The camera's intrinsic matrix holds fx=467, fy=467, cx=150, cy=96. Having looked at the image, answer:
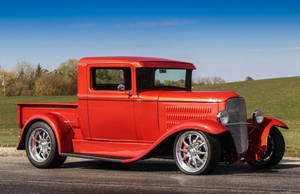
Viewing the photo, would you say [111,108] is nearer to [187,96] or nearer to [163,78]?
[163,78]

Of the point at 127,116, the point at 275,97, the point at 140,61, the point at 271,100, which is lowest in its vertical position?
the point at 271,100

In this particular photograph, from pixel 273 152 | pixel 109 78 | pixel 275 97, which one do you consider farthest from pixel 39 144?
pixel 275 97

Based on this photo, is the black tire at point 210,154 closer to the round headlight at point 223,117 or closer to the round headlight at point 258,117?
the round headlight at point 223,117

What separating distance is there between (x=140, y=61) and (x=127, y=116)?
3.34ft

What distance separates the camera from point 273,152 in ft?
28.6

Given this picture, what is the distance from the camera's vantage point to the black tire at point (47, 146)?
8.84 meters

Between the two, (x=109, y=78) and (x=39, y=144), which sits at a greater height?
(x=109, y=78)

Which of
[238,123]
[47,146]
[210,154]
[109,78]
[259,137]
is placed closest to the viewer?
[210,154]

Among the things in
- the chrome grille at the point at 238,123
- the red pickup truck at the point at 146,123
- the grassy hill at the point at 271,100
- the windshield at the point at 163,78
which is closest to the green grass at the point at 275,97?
the grassy hill at the point at 271,100

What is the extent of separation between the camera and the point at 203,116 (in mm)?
7738

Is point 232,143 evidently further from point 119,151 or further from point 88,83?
point 88,83

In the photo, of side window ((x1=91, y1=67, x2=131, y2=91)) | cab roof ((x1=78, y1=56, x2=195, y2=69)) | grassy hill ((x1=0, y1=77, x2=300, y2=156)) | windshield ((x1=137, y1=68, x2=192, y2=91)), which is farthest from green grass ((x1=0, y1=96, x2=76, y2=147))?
windshield ((x1=137, y1=68, x2=192, y2=91))

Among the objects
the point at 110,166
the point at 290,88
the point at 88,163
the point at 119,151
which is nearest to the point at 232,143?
the point at 119,151

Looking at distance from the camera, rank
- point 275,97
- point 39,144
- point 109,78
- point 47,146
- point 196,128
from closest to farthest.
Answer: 1. point 196,128
2. point 47,146
3. point 39,144
4. point 109,78
5. point 275,97
